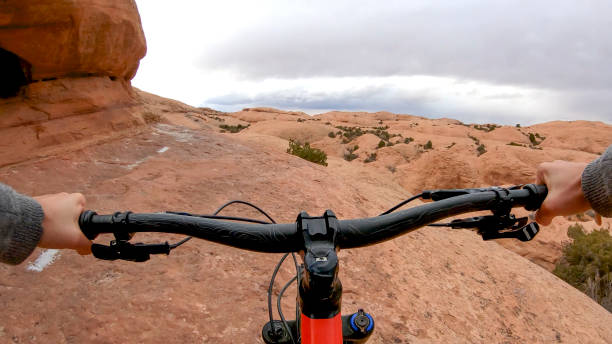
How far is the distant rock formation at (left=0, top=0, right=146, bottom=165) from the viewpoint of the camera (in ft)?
15.5

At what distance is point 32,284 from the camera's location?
2.58 meters

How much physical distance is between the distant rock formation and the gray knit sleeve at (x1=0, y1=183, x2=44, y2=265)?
464 centimetres

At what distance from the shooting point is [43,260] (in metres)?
2.84

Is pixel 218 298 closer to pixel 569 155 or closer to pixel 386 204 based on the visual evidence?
pixel 386 204

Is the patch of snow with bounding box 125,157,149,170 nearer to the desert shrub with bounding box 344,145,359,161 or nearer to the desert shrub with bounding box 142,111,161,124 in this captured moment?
the desert shrub with bounding box 142,111,161,124

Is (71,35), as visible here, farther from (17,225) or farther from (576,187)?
(576,187)

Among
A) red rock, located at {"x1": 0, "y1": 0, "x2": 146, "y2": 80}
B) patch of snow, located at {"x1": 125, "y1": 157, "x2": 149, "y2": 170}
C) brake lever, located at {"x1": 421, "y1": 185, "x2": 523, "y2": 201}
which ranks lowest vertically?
patch of snow, located at {"x1": 125, "y1": 157, "x2": 149, "y2": 170}

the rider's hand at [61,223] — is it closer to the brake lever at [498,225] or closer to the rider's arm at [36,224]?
the rider's arm at [36,224]

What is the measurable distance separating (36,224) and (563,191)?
6.15ft

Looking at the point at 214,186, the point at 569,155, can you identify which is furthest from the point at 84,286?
the point at 569,155

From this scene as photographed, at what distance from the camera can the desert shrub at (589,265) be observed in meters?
5.70

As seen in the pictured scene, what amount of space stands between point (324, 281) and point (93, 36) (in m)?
6.52

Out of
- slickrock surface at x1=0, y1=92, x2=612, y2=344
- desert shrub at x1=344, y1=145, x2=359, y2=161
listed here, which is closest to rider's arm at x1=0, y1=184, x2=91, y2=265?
slickrock surface at x1=0, y1=92, x2=612, y2=344

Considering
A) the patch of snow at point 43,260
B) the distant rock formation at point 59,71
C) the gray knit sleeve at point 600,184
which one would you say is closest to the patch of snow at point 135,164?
the distant rock formation at point 59,71
